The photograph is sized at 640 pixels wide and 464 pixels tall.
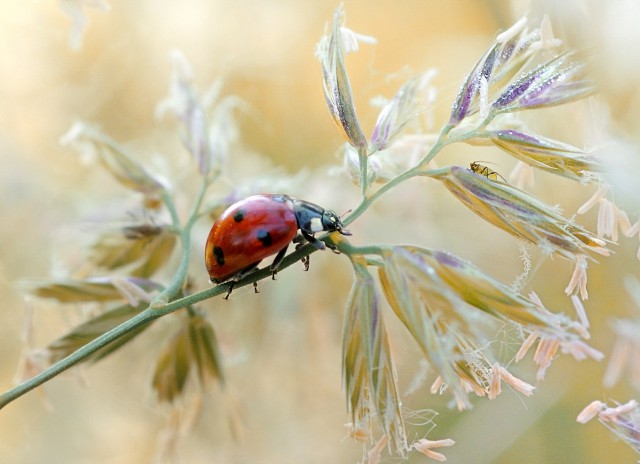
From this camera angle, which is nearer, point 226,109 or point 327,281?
point 226,109

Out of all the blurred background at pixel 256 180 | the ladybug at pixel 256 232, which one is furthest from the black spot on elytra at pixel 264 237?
the blurred background at pixel 256 180

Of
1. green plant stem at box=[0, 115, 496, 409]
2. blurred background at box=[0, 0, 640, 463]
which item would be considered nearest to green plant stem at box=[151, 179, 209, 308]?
green plant stem at box=[0, 115, 496, 409]

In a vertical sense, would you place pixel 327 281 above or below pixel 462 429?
above

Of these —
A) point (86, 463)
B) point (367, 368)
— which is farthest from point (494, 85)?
point (86, 463)

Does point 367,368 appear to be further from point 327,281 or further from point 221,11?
point 221,11

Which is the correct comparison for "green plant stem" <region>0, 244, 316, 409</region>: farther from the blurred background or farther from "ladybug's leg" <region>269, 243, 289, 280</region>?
the blurred background

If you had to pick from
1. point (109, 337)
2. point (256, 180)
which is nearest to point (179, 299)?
point (109, 337)

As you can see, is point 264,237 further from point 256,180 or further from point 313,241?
point 256,180
